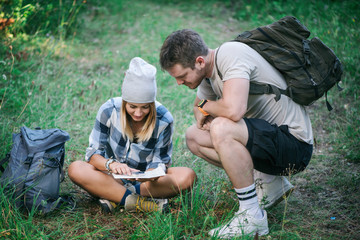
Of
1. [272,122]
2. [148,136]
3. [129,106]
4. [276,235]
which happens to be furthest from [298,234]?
[129,106]

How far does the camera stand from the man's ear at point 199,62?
2.66 metres

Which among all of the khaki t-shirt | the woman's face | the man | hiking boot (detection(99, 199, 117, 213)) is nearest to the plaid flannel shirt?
the woman's face

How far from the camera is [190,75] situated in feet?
8.91

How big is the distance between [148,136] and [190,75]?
0.61 m

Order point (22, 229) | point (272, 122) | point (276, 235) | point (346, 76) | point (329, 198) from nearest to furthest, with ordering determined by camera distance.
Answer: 1. point (22, 229)
2. point (276, 235)
3. point (272, 122)
4. point (329, 198)
5. point (346, 76)

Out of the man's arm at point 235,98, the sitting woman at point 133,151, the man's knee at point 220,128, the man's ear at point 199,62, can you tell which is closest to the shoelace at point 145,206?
the sitting woman at point 133,151

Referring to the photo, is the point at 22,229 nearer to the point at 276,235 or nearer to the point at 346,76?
the point at 276,235

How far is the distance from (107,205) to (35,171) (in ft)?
1.94

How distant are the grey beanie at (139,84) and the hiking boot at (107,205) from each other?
0.81 meters

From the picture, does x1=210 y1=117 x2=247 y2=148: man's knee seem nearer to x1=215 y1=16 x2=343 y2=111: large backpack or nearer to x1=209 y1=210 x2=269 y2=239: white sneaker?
x1=215 y1=16 x2=343 y2=111: large backpack

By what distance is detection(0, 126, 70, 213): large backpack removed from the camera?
8.55 feet

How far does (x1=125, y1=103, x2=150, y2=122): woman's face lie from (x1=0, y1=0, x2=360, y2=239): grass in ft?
2.40

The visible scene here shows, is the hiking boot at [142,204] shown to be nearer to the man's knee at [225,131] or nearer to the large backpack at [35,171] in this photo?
the large backpack at [35,171]

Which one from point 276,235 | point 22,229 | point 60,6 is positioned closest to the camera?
point 22,229
